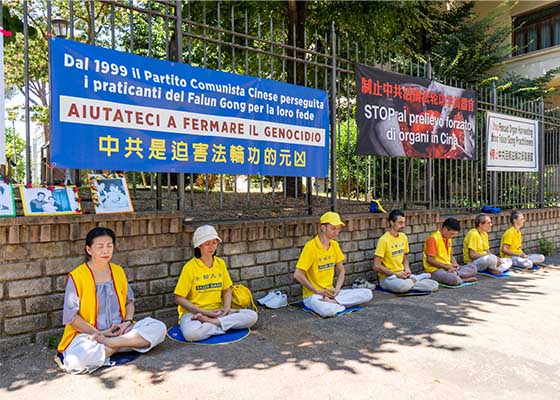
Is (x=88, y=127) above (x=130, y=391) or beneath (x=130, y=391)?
above

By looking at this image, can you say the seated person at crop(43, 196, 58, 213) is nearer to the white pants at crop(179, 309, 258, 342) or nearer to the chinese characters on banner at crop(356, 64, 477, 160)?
the white pants at crop(179, 309, 258, 342)

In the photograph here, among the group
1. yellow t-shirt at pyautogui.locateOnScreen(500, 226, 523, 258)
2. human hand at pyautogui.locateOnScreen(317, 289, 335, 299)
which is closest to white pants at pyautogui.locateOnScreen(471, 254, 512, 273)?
yellow t-shirt at pyautogui.locateOnScreen(500, 226, 523, 258)

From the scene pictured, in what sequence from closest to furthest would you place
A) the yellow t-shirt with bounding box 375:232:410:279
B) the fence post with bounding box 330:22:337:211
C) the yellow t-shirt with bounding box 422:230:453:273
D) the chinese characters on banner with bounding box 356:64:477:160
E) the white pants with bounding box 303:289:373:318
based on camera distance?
the white pants with bounding box 303:289:373:318, the yellow t-shirt with bounding box 375:232:410:279, the fence post with bounding box 330:22:337:211, the chinese characters on banner with bounding box 356:64:477:160, the yellow t-shirt with bounding box 422:230:453:273

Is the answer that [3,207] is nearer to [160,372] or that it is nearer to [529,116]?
[160,372]

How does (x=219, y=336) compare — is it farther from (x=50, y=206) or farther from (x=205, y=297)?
(x=50, y=206)

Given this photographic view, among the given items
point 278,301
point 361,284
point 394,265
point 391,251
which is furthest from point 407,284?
point 278,301

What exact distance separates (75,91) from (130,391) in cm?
260

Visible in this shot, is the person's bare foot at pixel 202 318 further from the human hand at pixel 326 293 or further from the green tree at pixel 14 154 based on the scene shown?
the green tree at pixel 14 154

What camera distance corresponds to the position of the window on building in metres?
15.8

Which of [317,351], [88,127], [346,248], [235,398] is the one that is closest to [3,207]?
[88,127]

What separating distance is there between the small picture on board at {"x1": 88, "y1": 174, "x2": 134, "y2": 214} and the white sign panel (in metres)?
7.05

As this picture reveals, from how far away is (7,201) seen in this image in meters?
3.68

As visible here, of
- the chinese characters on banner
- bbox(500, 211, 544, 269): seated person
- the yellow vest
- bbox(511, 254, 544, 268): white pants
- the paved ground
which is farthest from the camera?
bbox(500, 211, 544, 269): seated person

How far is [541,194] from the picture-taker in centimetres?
1038
